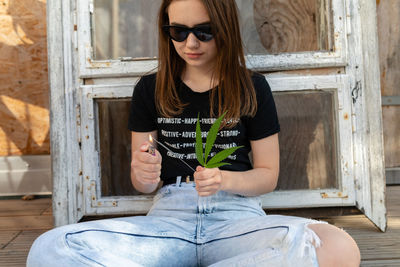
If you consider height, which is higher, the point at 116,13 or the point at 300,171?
the point at 116,13

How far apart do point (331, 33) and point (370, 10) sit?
206 millimetres

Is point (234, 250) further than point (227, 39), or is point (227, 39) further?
point (227, 39)

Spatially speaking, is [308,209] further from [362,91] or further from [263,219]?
[263,219]

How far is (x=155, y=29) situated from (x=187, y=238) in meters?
1.14

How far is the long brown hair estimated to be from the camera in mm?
1576

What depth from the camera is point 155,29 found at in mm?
2164

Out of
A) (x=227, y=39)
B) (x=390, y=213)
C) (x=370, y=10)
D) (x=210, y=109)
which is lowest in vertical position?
(x=390, y=213)

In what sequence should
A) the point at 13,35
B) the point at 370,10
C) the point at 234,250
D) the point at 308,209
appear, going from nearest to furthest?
the point at 234,250
the point at 370,10
the point at 308,209
the point at 13,35

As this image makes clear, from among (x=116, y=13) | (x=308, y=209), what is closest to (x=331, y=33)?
(x=308, y=209)

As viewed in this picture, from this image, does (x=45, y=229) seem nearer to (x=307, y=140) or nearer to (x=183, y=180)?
(x=183, y=180)

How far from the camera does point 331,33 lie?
6.81 feet

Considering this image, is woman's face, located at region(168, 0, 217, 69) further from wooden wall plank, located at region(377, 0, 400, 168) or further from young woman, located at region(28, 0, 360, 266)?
wooden wall plank, located at region(377, 0, 400, 168)

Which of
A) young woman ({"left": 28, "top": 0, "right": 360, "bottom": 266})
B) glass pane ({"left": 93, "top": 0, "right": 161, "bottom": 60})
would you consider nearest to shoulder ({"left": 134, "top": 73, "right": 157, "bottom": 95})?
young woman ({"left": 28, "top": 0, "right": 360, "bottom": 266})

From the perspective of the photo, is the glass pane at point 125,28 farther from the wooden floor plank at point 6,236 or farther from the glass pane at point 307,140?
the wooden floor plank at point 6,236
